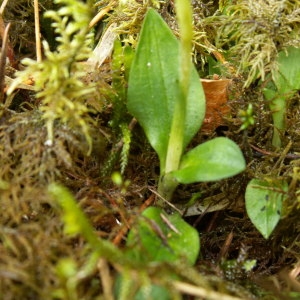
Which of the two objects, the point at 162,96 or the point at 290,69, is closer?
the point at 162,96

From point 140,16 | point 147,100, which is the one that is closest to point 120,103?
point 147,100

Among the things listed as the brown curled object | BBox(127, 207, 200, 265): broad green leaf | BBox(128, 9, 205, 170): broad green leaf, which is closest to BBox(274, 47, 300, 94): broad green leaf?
the brown curled object

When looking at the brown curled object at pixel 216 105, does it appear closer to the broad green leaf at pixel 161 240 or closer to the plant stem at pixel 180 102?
the plant stem at pixel 180 102

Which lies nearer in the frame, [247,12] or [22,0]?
[247,12]

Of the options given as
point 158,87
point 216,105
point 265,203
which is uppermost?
point 158,87

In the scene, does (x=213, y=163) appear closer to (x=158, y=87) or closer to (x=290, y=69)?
(x=158, y=87)

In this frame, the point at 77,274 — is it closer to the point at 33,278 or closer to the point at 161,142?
the point at 33,278

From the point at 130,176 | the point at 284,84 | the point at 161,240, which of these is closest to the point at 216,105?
the point at 284,84
